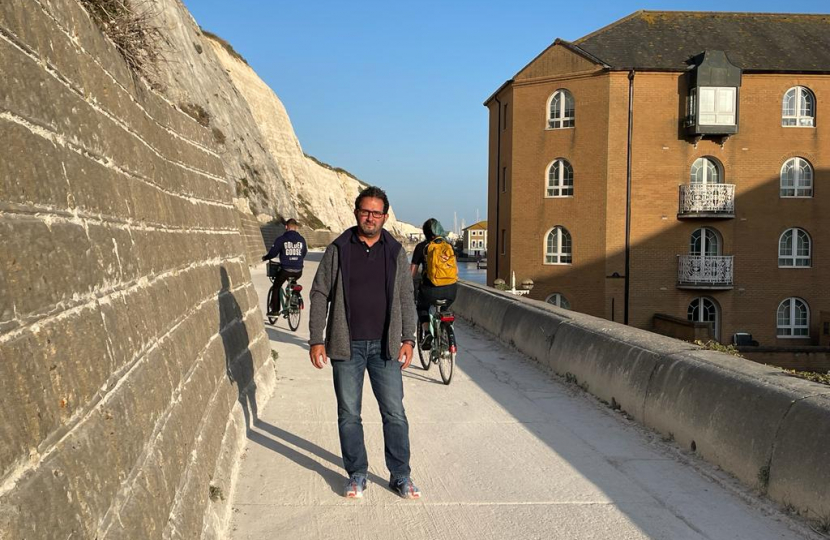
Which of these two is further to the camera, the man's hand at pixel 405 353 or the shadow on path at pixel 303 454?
the shadow on path at pixel 303 454

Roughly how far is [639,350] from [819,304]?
3373 cm

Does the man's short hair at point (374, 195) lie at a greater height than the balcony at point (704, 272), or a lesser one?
greater

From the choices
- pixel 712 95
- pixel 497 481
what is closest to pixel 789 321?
pixel 712 95

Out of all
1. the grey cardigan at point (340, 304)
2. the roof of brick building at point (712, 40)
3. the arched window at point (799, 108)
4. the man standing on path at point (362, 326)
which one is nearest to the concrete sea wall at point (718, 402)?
the man standing on path at point (362, 326)

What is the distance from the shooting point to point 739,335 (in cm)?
3591

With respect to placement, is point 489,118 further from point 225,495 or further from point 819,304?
point 225,495

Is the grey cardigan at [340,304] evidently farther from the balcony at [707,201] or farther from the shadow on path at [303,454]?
the balcony at [707,201]

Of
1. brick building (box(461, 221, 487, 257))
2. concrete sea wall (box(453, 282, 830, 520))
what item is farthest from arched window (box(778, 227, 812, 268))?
brick building (box(461, 221, 487, 257))

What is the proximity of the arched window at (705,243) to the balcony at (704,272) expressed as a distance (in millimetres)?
616

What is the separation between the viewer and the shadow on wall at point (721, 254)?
35.6 metres

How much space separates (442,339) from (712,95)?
99.4 feet

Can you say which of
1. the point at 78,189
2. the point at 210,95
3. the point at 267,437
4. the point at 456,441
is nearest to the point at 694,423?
the point at 456,441

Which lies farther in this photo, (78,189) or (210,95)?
(210,95)

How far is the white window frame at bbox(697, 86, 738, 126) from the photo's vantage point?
3506 cm
